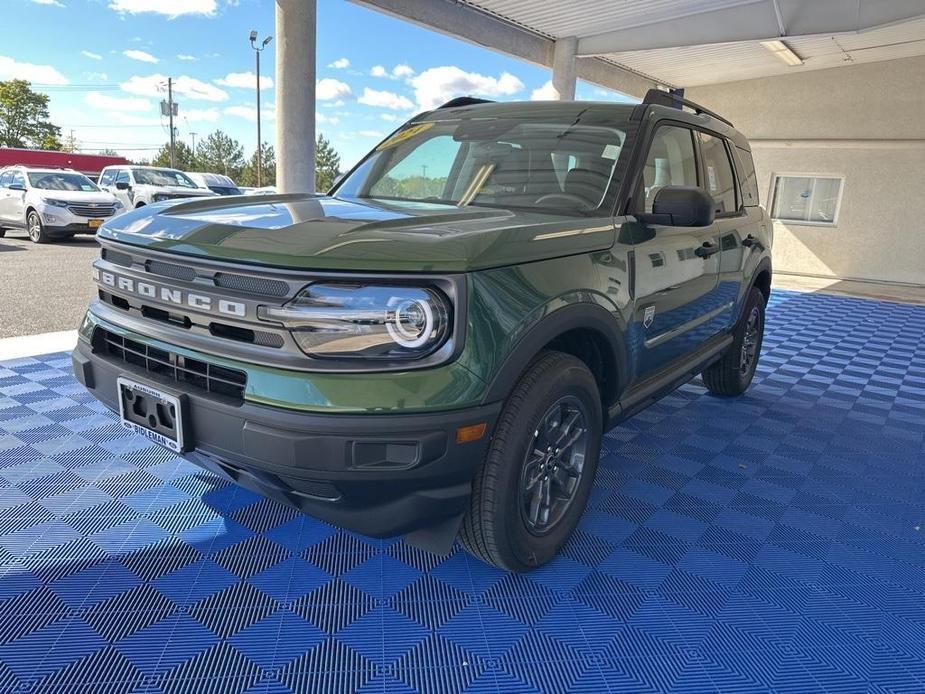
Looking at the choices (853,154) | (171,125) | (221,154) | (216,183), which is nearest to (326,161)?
(221,154)

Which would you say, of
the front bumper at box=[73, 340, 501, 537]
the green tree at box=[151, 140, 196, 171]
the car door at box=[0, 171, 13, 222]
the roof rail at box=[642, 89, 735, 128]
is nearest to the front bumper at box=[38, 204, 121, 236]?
the car door at box=[0, 171, 13, 222]

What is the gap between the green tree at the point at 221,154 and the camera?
76.2 metres

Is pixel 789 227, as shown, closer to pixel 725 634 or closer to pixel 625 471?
pixel 625 471

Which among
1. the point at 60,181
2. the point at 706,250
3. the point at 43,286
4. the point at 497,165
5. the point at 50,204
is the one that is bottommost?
the point at 43,286

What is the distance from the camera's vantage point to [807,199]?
14461mm

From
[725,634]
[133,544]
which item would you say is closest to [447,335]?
[725,634]

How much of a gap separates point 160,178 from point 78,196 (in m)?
4.03

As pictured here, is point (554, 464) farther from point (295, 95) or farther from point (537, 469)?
point (295, 95)

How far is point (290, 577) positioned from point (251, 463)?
2.32ft

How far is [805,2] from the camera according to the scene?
32.1ft

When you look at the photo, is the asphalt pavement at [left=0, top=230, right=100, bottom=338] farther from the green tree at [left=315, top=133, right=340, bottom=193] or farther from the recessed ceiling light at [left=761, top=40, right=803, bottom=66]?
the green tree at [left=315, top=133, right=340, bottom=193]

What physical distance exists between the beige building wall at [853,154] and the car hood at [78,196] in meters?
14.0

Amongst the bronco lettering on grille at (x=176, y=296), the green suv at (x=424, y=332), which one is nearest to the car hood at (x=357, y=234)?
the green suv at (x=424, y=332)

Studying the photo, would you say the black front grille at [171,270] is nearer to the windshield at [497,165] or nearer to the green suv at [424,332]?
the green suv at [424,332]
